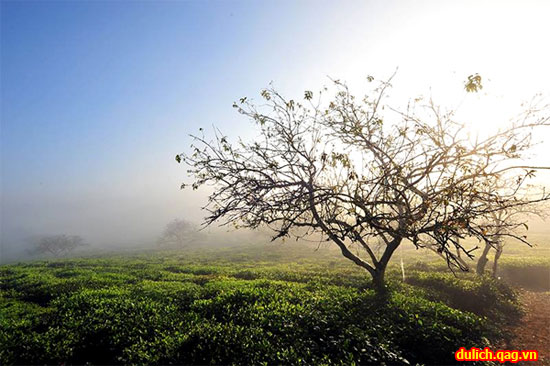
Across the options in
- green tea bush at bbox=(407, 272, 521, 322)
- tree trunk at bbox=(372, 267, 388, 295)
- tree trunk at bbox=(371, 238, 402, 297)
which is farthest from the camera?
green tea bush at bbox=(407, 272, 521, 322)

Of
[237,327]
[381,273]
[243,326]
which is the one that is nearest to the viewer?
[237,327]

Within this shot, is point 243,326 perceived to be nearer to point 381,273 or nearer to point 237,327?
point 237,327

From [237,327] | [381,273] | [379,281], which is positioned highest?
[381,273]

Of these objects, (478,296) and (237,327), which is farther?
(478,296)

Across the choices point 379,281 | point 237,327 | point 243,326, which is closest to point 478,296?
point 379,281

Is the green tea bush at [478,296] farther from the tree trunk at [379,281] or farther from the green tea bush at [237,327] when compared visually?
the tree trunk at [379,281]

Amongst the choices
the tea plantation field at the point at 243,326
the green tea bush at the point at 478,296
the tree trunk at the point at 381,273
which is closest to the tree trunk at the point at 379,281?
the tree trunk at the point at 381,273

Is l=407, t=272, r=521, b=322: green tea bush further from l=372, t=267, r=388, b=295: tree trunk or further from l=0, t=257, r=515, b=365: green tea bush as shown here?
l=372, t=267, r=388, b=295: tree trunk

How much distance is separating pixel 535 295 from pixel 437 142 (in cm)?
1863

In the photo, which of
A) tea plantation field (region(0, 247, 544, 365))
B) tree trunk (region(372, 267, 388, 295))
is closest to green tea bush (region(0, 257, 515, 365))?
tea plantation field (region(0, 247, 544, 365))

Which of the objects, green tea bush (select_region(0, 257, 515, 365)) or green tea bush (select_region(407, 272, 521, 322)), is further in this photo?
green tea bush (select_region(407, 272, 521, 322))

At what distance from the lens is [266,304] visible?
12961mm

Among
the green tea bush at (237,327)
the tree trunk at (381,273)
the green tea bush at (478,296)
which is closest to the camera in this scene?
the green tea bush at (237,327)

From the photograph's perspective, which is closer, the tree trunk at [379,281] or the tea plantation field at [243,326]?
the tea plantation field at [243,326]
